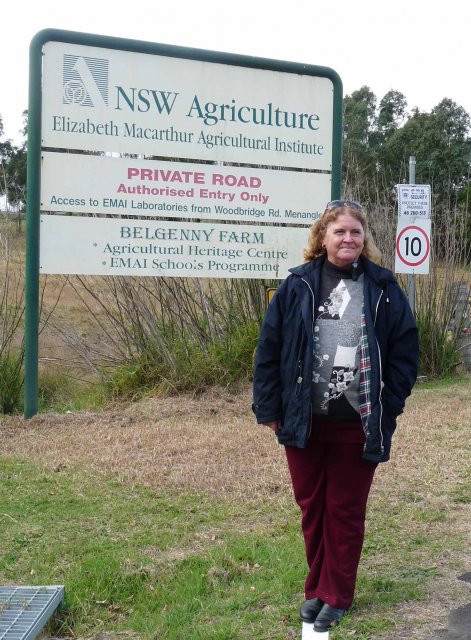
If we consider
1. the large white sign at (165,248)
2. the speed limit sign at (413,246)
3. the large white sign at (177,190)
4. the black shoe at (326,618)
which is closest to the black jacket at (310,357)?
the black shoe at (326,618)

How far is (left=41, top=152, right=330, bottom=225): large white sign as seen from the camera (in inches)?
310

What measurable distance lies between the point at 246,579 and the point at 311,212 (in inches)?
220

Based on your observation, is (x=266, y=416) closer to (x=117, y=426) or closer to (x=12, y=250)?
(x=117, y=426)

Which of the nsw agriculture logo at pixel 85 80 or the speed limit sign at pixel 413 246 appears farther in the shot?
the speed limit sign at pixel 413 246

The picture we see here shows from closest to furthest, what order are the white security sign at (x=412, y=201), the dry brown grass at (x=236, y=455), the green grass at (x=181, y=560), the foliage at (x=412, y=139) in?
1. the green grass at (x=181, y=560)
2. the dry brown grass at (x=236, y=455)
3. the white security sign at (x=412, y=201)
4. the foliage at (x=412, y=139)

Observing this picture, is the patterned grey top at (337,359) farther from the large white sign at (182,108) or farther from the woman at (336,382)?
the large white sign at (182,108)

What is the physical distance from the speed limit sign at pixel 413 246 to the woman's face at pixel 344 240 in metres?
7.51

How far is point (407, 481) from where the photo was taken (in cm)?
572

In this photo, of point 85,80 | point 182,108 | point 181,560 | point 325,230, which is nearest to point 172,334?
point 182,108

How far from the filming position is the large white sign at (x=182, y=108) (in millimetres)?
7832

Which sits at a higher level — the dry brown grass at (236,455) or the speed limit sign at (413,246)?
the speed limit sign at (413,246)

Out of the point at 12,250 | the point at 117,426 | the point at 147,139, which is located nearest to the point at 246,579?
the point at 117,426

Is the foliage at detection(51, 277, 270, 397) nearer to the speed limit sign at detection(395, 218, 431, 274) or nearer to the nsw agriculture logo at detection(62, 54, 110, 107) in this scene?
the nsw agriculture logo at detection(62, 54, 110, 107)

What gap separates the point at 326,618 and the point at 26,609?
1310 millimetres
